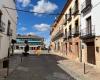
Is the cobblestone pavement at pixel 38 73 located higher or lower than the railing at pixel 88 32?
lower

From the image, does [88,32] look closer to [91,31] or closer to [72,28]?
[91,31]

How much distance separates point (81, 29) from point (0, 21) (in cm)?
884

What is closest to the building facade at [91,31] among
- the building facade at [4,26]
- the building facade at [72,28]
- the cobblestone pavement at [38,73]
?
the building facade at [72,28]

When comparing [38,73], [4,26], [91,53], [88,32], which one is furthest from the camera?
[4,26]

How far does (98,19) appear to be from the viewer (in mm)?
14180

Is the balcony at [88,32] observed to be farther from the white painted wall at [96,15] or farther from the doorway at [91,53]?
the doorway at [91,53]

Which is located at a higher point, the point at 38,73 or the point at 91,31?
the point at 91,31

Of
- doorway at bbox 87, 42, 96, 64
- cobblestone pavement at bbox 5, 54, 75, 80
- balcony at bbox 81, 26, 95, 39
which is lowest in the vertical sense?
cobblestone pavement at bbox 5, 54, 75, 80

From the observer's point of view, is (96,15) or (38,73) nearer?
(38,73)

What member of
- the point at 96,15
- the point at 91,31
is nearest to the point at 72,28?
the point at 91,31

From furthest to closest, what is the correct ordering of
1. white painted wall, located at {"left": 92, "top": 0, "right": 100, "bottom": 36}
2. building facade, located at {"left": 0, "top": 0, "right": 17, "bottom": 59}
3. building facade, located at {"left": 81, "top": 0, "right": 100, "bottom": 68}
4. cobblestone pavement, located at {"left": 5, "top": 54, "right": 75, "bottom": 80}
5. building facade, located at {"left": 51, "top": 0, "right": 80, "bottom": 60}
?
building facade, located at {"left": 51, "top": 0, "right": 80, "bottom": 60} < building facade, located at {"left": 0, "top": 0, "right": 17, "bottom": 59} < building facade, located at {"left": 81, "top": 0, "right": 100, "bottom": 68} < white painted wall, located at {"left": 92, "top": 0, "right": 100, "bottom": 36} < cobblestone pavement, located at {"left": 5, "top": 54, "right": 75, "bottom": 80}

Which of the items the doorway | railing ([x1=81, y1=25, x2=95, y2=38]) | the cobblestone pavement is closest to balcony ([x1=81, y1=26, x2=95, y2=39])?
railing ([x1=81, y1=25, x2=95, y2=38])

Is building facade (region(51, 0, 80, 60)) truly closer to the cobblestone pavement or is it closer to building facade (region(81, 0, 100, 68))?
building facade (region(81, 0, 100, 68))

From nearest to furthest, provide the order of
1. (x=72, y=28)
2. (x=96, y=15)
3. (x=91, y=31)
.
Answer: (x=96, y=15)
(x=91, y=31)
(x=72, y=28)
